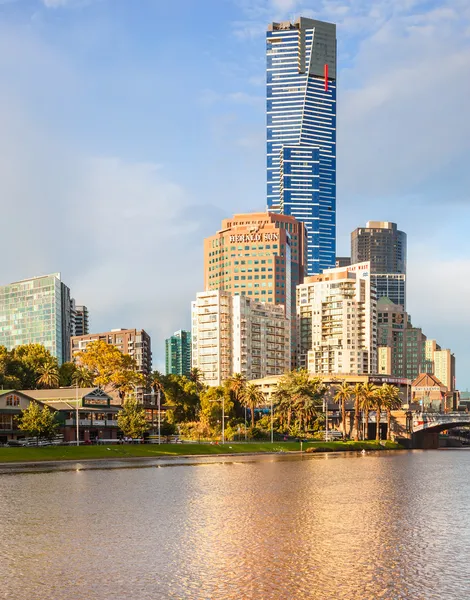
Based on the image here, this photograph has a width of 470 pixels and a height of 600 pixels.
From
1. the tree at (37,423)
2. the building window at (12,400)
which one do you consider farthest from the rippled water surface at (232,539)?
the building window at (12,400)

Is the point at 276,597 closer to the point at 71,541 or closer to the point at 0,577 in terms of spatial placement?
the point at 0,577

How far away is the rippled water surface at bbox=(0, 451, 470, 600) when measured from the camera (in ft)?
119

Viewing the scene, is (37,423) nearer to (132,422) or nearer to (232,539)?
(132,422)

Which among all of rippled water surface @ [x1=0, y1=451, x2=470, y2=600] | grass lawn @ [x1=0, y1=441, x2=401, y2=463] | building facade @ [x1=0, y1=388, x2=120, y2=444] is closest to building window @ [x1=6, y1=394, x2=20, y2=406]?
building facade @ [x1=0, y1=388, x2=120, y2=444]

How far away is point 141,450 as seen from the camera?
14112 centimetres

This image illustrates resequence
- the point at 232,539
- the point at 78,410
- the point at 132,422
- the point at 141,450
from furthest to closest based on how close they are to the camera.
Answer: the point at 78,410, the point at 132,422, the point at 141,450, the point at 232,539

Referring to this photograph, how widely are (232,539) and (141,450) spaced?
309 feet

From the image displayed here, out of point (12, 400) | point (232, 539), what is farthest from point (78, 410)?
point (232, 539)

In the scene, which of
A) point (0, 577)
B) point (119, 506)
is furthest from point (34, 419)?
point (0, 577)

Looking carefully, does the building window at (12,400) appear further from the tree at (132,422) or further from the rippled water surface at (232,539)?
the rippled water surface at (232,539)

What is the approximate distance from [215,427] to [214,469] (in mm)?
85538

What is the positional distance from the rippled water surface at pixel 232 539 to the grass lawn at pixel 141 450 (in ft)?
104

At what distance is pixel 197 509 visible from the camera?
212 ft

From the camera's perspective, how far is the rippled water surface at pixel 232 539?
119ft
